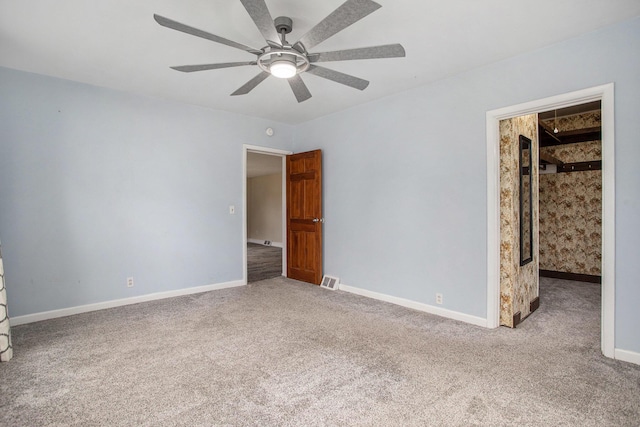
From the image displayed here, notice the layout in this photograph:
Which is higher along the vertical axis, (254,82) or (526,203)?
(254,82)

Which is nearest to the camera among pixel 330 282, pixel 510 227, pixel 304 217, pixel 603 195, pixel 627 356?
pixel 627 356

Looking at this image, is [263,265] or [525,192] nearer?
[525,192]

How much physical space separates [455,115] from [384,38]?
1.25 metres

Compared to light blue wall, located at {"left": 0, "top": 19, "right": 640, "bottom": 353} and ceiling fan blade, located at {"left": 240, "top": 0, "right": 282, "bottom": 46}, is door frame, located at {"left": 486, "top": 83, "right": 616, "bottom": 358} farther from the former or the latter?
ceiling fan blade, located at {"left": 240, "top": 0, "right": 282, "bottom": 46}

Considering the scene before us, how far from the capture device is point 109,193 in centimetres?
378

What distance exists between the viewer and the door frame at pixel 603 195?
2479mm

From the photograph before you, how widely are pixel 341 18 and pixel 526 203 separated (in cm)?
295

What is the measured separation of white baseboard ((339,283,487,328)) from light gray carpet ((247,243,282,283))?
1587 mm

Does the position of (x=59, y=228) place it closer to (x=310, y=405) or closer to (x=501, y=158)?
(x=310, y=405)

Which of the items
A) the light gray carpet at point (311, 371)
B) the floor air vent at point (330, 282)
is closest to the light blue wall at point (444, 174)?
the floor air vent at point (330, 282)

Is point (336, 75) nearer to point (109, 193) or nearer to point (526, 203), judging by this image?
point (526, 203)

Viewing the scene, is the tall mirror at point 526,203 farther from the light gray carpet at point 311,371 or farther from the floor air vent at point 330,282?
the floor air vent at point 330,282

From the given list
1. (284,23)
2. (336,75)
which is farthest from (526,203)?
(284,23)

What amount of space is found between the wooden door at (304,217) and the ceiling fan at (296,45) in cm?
224
